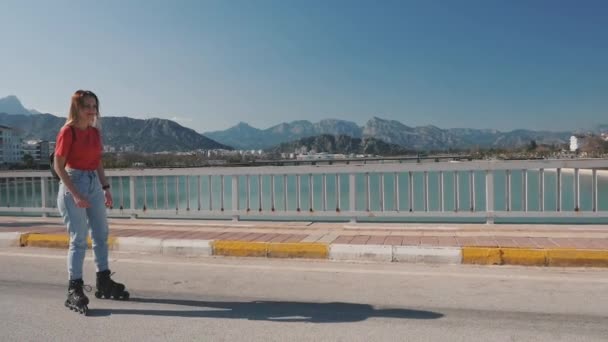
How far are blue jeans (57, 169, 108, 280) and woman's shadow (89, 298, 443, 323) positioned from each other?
51 cm

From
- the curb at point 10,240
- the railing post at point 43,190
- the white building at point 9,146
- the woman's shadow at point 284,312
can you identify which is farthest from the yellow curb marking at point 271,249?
the white building at point 9,146

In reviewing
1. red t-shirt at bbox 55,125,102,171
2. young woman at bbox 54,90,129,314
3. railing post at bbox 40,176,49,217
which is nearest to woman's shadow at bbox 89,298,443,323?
young woman at bbox 54,90,129,314

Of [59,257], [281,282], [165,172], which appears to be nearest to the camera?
[281,282]

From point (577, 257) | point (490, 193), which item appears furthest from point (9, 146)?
point (577, 257)

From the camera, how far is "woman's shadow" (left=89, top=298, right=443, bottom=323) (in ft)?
12.3

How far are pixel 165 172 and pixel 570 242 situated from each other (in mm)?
7033

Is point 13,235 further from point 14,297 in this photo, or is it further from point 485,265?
point 485,265

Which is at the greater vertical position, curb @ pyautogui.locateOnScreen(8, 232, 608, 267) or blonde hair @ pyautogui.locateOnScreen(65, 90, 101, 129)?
blonde hair @ pyautogui.locateOnScreen(65, 90, 101, 129)

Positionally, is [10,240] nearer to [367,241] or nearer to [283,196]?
[283,196]

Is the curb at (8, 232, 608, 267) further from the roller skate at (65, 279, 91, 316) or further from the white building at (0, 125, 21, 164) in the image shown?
the white building at (0, 125, 21, 164)

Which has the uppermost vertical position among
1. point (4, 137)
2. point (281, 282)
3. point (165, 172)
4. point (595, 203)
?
point (4, 137)

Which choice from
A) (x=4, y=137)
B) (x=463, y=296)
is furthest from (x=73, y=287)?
(x=4, y=137)

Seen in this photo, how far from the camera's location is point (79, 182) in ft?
13.0

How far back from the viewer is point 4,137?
430 ft
